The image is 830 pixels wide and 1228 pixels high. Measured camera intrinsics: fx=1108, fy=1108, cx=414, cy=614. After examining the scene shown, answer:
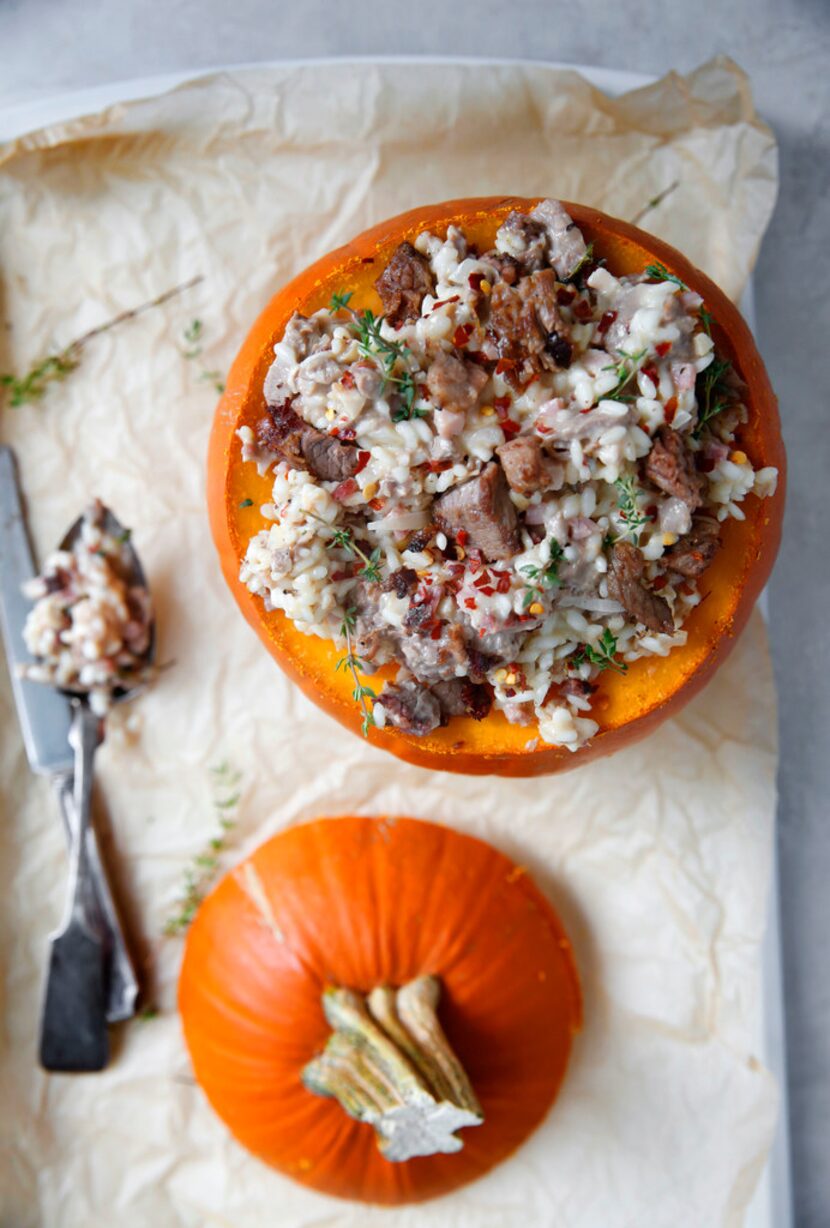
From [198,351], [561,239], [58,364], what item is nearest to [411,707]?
[561,239]

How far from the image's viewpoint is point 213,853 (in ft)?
7.95

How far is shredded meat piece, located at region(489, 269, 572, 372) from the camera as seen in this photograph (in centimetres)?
157

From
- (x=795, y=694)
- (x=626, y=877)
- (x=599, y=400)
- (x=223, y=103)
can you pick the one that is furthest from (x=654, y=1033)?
(x=223, y=103)

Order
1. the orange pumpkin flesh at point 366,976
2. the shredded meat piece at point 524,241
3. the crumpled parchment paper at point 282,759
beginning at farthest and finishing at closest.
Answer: the crumpled parchment paper at point 282,759 < the orange pumpkin flesh at point 366,976 < the shredded meat piece at point 524,241

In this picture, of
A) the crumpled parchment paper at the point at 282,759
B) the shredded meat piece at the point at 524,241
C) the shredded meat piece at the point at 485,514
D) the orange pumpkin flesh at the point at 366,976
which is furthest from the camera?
the crumpled parchment paper at the point at 282,759

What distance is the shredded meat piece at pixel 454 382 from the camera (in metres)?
1.56

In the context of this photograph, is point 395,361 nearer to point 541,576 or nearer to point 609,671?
point 541,576

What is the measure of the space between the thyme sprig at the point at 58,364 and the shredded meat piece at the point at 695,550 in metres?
1.29

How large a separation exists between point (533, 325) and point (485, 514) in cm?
28

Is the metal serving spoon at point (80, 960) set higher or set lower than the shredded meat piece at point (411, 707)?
lower

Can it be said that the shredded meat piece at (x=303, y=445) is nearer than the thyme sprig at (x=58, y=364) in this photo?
Yes

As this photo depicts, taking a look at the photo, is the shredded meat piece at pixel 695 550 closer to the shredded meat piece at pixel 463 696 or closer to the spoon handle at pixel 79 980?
the shredded meat piece at pixel 463 696

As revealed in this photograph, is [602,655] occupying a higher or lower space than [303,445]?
lower

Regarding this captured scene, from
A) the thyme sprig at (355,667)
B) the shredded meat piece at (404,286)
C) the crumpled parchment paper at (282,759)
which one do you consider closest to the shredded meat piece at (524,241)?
the shredded meat piece at (404,286)
